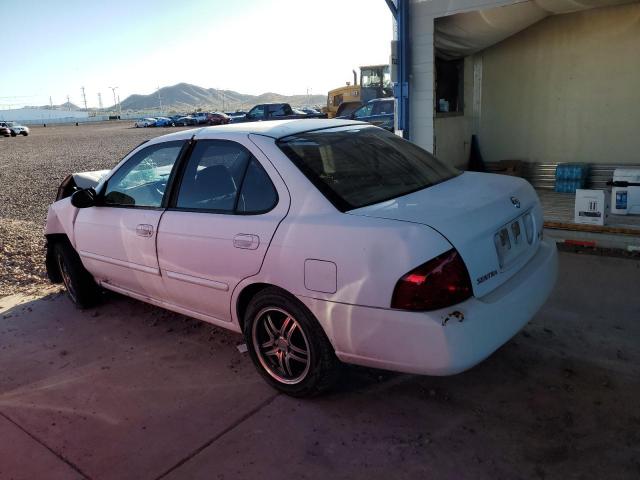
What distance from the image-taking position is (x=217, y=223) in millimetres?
3182

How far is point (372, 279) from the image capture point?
2463mm

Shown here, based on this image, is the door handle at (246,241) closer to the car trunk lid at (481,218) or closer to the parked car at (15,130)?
the car trunk lid at (481,218)

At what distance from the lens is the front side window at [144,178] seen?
3.79m

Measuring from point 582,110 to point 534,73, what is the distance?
37.6 inches

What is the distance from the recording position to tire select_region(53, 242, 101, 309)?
4684mm

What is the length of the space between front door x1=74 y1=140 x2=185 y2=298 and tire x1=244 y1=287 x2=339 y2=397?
0.98 m

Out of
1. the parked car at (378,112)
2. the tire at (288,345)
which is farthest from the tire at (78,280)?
the parked car at (378,112)

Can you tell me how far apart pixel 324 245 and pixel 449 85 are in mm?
6762

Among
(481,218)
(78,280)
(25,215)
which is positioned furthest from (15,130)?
(481,218)

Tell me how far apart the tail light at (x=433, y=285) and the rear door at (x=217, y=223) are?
2.75ft

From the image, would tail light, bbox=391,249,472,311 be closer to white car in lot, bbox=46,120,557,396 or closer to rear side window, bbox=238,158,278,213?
white car in lot, bbox=46,120,557,396

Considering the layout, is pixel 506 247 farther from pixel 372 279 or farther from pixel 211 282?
A: pixel 211 282

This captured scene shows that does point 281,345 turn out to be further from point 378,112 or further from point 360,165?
point 378,112

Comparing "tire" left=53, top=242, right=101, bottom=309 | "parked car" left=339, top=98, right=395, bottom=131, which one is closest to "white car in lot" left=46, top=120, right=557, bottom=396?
"tire" left=53, top=242, right=101, bottom=309
